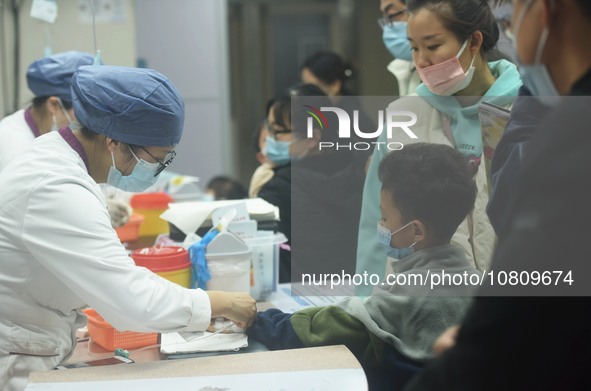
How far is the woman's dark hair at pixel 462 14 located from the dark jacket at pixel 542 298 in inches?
35.6

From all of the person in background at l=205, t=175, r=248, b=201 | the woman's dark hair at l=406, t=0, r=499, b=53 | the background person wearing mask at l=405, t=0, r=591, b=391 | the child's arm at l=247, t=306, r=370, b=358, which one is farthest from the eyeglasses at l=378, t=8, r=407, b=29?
the background person wearing mask at l=405, t=0, r=591, b=391

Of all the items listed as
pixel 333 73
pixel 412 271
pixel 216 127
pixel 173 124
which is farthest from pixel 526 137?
pixel 216 127

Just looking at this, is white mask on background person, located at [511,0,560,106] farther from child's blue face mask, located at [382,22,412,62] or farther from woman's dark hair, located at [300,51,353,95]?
woman's dark hair, located at [300,51,353,95]

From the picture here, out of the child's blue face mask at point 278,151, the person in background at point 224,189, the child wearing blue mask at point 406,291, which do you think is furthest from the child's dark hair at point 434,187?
the person in background at point 224,189

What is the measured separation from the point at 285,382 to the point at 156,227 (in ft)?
4.92

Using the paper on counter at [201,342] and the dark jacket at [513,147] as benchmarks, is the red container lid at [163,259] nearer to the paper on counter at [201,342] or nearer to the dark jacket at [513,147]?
the paper on counter at [201,342]

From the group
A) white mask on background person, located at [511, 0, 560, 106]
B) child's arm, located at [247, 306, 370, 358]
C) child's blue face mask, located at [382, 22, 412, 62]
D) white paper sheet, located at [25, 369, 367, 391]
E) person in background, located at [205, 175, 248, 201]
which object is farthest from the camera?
person in background, located at [205, 175, 248, 201]

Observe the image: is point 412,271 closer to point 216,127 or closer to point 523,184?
point 523,184

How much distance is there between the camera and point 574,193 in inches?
29.6

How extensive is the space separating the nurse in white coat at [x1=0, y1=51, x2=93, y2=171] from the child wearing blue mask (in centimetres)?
113

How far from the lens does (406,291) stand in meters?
1.46

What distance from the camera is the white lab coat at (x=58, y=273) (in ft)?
4.22

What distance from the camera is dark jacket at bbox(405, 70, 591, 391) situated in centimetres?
75

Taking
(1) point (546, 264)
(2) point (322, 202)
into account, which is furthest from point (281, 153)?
(1) point (546, 264)
